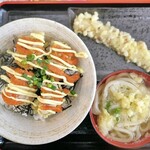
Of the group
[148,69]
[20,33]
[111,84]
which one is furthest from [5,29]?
[148,69]

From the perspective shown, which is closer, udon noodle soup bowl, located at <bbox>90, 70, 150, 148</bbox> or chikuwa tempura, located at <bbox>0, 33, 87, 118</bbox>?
chikuwa tempura, located at <bbox>0, 33, 87, 118</bbox>

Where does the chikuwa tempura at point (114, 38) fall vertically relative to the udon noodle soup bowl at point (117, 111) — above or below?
above

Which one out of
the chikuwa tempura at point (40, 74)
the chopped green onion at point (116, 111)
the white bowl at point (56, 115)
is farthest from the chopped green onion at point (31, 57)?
the chopped green onion at point (116, 111)

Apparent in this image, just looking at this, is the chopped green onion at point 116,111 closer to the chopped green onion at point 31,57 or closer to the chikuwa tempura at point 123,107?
the chikuwa tempura at point 123,107

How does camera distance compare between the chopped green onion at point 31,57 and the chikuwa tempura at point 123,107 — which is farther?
the chikuwa tempura at point 123,107

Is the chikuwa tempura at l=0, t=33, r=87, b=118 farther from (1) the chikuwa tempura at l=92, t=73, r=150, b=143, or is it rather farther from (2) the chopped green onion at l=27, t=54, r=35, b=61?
(1) the chikuwa tempura at l=92, t=73, r=150, b=143

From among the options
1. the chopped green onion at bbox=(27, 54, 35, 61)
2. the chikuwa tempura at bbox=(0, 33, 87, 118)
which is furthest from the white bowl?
the chopped green onion at bbox=(27, 54, 35, 61)

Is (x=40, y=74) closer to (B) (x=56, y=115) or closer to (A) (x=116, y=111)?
(B) (x=56, y=115)
